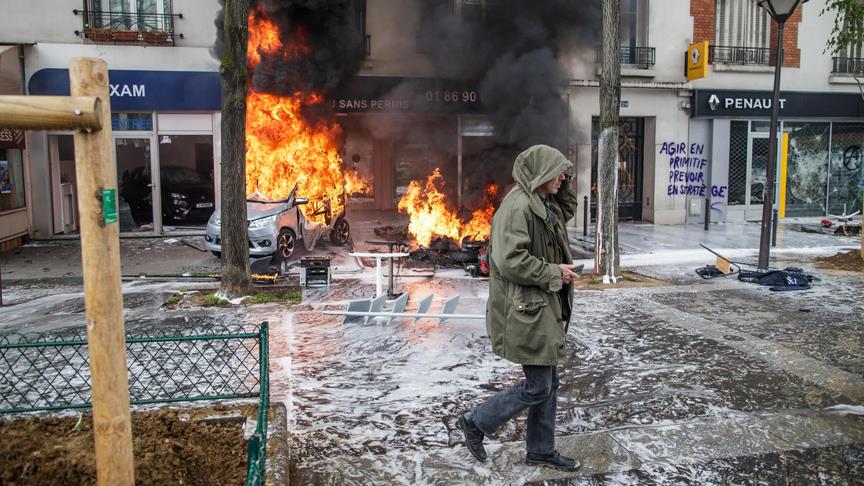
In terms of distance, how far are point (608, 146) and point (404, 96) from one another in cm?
729

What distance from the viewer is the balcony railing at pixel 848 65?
1858cm

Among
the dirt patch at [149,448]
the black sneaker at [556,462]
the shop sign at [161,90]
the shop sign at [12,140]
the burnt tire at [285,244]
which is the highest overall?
the shop sign at [161,90]

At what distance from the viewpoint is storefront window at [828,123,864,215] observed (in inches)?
749

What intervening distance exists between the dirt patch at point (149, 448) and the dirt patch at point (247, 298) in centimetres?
412

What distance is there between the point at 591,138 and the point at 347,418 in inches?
547

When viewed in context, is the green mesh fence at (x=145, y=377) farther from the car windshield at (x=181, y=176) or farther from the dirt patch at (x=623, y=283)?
the car windshield at (x=181, y=176)

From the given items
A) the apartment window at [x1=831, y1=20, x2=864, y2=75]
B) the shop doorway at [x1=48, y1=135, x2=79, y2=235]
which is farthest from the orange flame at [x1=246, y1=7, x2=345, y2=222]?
the apartment window at [x1=831, y1=20, x2=864, y2=75]

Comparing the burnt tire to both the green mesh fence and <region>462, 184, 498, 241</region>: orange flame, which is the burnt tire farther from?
the green mesh fence

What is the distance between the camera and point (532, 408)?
4.02m

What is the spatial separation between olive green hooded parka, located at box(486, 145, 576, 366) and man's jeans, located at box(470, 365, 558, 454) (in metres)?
0.20

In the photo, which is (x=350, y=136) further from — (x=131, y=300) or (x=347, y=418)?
(x=347, y=418)

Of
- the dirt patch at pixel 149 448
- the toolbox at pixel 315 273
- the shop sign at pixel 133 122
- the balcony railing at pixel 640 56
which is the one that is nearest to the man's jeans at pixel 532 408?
the dirt patch at pixel 149 448

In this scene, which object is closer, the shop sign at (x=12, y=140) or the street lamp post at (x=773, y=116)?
the street lamp post at (x=773, y=116)

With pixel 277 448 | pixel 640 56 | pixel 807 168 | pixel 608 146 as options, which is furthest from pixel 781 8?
pixel 807 168
